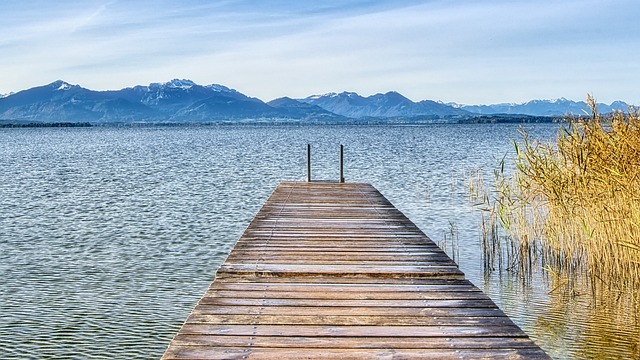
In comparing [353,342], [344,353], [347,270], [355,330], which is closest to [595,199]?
[347,270]

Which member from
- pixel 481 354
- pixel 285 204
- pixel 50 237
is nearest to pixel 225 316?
pixel 481 354

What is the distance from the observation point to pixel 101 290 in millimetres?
11820

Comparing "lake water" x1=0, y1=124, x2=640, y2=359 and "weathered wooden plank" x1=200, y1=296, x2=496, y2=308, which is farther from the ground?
"weathered wooden plank" x1=200, y1=296, x2=496, y2=308

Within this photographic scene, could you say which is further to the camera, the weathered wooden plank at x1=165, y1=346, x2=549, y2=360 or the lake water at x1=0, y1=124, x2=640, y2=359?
the lake water at x1=0, y1=124, x2=640, y2=359

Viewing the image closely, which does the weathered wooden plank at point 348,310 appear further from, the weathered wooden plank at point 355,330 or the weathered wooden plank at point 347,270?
the weathered wooden plank at point 347,270

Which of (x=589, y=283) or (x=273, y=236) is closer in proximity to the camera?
(x=273, y=236)

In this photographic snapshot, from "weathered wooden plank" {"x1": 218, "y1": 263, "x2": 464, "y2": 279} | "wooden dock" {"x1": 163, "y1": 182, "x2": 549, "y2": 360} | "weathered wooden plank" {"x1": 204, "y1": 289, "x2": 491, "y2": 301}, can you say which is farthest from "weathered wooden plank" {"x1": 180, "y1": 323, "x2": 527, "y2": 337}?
"weathered wooden plank" {"x1": 218, "y1": 263, "x2": 464, "y2": 279}

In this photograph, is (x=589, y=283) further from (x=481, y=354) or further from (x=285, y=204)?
(x=481, y=354)

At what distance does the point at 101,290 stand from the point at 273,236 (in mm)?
3355

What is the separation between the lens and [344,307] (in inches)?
247

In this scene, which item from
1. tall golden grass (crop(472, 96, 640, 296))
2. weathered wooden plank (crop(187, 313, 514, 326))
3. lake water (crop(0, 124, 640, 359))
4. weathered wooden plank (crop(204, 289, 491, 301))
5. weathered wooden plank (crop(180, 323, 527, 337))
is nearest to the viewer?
weathered wooden plank (crop(180, 323, 527, 337))

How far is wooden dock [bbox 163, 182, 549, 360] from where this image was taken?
16.9 ft

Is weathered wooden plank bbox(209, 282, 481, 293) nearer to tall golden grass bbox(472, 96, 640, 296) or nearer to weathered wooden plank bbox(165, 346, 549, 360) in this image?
weathered wooden plank bbox(165, 346, 549, 360)

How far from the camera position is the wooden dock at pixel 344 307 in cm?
514
